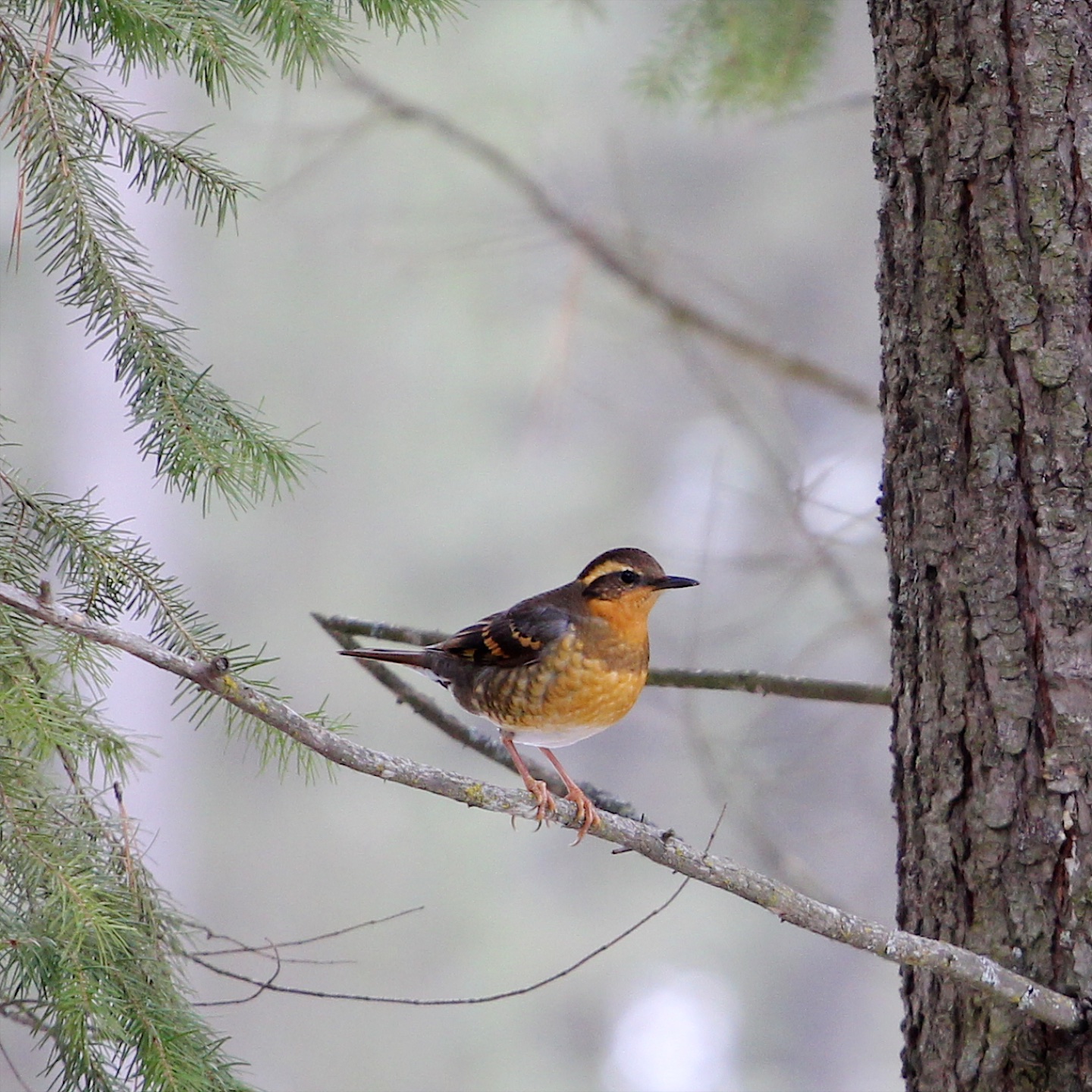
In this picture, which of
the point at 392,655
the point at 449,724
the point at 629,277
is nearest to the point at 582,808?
the point at 449,724

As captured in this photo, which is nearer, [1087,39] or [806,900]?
[806,900]

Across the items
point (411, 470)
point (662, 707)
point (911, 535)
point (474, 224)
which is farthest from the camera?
point (411, 470)

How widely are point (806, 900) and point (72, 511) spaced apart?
1.24 metres

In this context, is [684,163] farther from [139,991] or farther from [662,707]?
[139,991]

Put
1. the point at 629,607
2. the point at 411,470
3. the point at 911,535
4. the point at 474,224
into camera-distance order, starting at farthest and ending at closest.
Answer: the point at 411,470, the point at 474,224, the point at 629,607, the point at 911,535

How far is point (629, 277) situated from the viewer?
4.38 m

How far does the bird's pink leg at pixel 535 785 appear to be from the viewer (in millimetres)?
2213

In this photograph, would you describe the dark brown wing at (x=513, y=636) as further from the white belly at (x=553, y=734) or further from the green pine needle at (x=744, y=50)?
the green pine needle at (x=744, y=50)

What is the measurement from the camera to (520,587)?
10.1 m

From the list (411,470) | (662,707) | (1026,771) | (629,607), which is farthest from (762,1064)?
(1026,771)

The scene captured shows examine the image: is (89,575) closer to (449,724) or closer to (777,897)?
(449,724)

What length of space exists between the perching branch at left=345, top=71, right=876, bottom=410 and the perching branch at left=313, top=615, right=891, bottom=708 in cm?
193

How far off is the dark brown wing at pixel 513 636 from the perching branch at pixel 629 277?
165cm

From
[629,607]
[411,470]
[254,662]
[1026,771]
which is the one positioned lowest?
[254,662]
